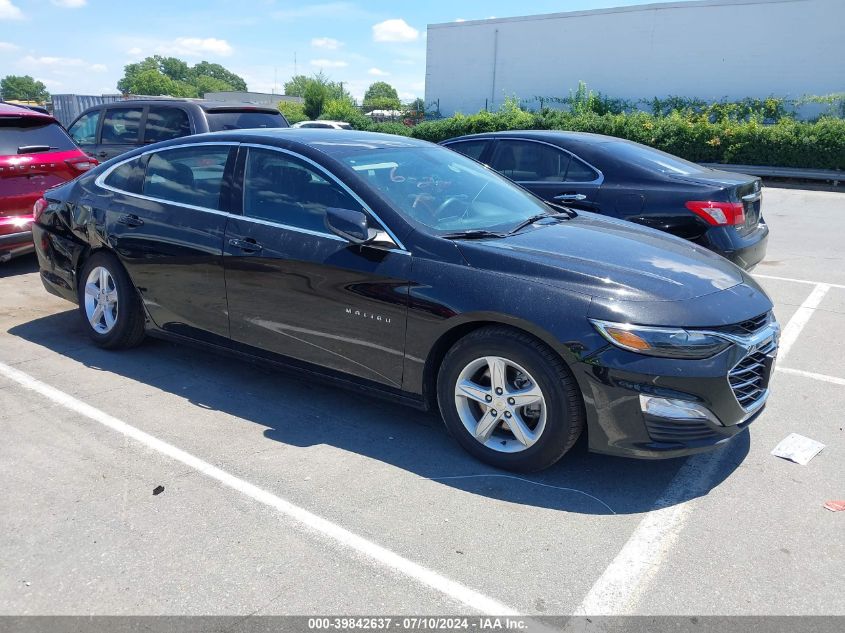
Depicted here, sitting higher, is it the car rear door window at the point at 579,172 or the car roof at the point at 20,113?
the car roof at the point at 20,113

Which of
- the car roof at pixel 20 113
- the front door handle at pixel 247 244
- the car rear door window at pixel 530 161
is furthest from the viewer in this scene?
the car roof at pixel 20 113

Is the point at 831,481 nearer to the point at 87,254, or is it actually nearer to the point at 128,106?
the point at 87,254

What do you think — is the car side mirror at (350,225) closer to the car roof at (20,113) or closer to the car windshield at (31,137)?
the car windshield at (31,137)

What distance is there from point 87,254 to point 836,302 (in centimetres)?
678

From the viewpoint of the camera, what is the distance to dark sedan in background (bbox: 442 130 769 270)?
5949 millimetres

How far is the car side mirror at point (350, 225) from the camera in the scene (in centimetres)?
376

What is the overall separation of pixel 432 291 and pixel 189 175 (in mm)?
2125

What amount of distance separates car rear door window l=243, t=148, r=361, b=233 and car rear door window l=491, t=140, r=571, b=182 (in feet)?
10.9

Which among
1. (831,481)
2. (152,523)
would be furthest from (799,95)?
(152,523)

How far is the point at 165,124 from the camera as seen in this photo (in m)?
8.95

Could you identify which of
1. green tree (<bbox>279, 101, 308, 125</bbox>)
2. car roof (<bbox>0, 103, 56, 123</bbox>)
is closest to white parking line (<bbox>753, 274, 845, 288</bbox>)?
car roof (<bbox>0, 103, 56, 123</bbox>)

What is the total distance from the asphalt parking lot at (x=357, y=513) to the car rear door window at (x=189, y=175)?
1.22 meters

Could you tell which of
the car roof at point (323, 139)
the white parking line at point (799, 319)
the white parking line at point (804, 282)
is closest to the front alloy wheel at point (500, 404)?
the car roof at point (323, 139)

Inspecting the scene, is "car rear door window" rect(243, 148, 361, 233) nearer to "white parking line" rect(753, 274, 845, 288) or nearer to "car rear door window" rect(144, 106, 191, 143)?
"car rear door window" rect(144, 106, 191, 143)
